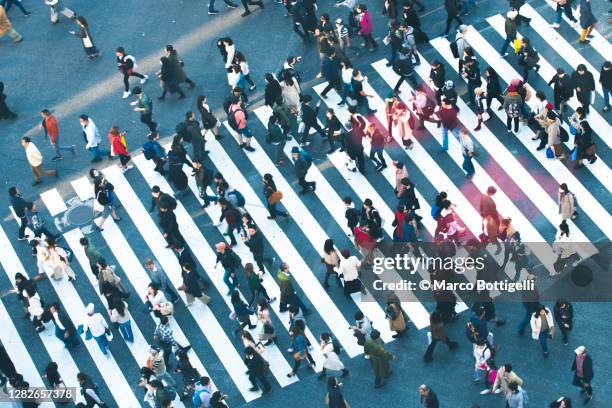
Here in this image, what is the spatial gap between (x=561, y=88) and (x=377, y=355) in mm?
9641

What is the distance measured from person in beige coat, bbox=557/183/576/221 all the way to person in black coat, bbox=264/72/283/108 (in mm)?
8195

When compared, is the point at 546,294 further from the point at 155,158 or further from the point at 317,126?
the point at 155,158

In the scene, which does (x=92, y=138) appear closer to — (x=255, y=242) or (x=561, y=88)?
(x=255, y=242)

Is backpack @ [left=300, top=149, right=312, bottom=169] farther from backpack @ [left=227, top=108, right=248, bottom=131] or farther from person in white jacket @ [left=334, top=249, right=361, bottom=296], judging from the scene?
person in white jacket @ [left=334, top=249, right=361, bottom=296]

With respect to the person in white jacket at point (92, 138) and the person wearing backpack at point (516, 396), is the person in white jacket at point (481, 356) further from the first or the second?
the person in white jacket at point (92, 138)

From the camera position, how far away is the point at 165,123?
37.6 meters

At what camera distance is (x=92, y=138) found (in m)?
36.1

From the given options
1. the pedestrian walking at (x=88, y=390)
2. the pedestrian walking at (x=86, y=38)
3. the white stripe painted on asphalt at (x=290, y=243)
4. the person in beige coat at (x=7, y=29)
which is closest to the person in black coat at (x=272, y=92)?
the white stripe painted on asphalt at (x=290, y=243)

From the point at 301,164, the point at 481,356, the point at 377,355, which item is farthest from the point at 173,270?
the point at 481,356

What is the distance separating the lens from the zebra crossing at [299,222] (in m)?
32.0

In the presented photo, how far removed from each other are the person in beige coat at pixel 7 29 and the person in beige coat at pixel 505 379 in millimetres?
19647

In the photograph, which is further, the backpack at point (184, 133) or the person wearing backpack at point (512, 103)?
the backpack at point (184, 133)

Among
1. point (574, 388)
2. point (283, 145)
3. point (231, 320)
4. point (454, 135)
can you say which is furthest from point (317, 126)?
point (574, 388)

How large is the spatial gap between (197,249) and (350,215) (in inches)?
167
